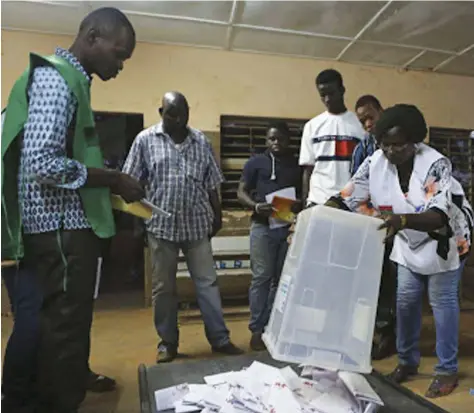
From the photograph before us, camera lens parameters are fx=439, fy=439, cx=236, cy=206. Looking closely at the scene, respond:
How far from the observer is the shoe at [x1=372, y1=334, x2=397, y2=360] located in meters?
2.38

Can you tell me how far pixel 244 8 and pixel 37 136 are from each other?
2.09 metres

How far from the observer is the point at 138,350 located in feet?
→ 8.18

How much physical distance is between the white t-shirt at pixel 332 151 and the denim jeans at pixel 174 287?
679 millimetres

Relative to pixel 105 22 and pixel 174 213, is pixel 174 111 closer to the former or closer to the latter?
pixel 174 213

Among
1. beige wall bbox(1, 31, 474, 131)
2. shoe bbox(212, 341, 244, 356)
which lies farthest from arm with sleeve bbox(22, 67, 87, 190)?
beige wall bbox(1, 31, 474, 131)

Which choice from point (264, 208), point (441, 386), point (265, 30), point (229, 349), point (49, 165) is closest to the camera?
point (49, 165)

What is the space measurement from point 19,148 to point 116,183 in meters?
0.28

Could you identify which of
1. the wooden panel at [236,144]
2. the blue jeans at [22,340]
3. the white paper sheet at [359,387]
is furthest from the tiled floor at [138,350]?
the wooden panel at [236,144]

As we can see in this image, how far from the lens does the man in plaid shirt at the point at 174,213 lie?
7.34 feet

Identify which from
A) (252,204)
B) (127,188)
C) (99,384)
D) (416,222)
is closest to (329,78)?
(252,204)

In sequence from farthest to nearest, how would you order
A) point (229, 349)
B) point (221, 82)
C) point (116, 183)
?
point (221, 82) < point (229, 349) < point (116, 183)

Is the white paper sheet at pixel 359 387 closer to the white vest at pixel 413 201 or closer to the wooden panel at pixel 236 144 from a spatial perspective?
the white vest at pixel 413 201

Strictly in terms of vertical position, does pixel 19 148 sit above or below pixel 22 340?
above

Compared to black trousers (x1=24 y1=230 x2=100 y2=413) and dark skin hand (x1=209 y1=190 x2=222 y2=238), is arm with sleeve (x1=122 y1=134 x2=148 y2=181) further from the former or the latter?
black trousers (x1=24 y1=230 x2=100 y2=413)
